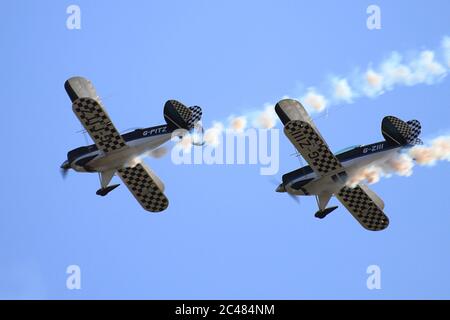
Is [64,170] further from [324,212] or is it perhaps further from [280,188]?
[324,212]

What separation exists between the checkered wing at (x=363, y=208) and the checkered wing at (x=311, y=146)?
1559 millimetres

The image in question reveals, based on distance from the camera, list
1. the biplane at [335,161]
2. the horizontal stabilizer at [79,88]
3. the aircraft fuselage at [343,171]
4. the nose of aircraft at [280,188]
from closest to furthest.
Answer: the biplane at [335,161] < the aircraft fuselage at [343,171] < the horizontal stabilizer at [79,88] < the nose of aircraft at [280,188]

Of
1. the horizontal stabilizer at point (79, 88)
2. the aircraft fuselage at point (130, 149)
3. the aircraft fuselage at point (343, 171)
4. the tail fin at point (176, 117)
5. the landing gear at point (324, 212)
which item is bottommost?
the landing gear at point (324, 212)

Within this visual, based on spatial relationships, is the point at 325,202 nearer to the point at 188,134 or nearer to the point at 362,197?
the point at 362,197

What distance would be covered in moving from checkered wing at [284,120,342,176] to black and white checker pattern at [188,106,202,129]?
3.28m

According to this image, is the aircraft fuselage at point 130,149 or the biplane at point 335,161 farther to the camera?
the aircraft fuselage at point 130,149

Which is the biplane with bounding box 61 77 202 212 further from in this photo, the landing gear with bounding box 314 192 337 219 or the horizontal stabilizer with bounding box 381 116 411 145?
the horizontal stabilizer with bounding box 381 116 411 145

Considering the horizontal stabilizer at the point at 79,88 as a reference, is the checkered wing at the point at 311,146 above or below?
below

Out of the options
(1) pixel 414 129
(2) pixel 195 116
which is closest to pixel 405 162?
(1) pixel 414 129

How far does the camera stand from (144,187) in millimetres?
43219

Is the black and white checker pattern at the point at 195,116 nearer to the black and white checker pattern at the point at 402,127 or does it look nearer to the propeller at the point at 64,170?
the propeller at the point at 64,170

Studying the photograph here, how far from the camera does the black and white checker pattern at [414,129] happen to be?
1608 inches

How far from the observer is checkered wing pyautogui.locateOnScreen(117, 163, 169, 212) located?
141 ft

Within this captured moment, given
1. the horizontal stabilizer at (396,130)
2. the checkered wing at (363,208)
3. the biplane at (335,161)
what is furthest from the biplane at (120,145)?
the horizontal stabilizer at (396,130)
